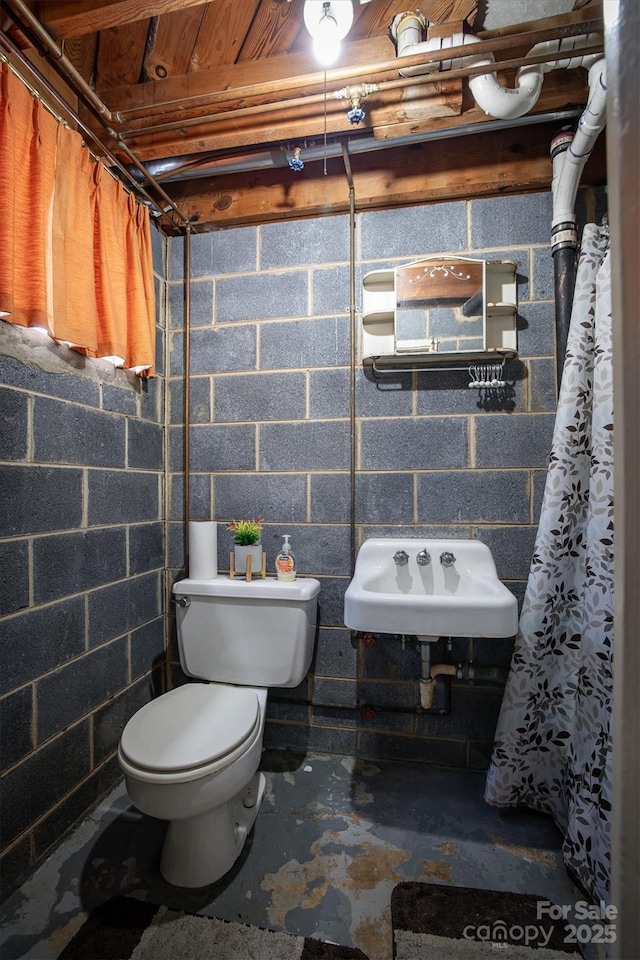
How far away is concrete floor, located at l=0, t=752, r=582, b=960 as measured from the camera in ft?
3.55

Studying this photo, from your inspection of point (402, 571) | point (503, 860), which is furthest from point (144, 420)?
point (503, 860)

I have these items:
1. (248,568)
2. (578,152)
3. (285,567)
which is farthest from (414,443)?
(578,152)

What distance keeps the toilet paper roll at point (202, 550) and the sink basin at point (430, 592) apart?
1.88ft

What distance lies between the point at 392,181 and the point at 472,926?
2.36 meters

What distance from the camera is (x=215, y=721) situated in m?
1.25

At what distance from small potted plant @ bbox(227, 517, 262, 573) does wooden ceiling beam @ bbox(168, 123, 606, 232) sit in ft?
4.20

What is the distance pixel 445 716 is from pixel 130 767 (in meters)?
1.13

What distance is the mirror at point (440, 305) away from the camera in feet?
5.09

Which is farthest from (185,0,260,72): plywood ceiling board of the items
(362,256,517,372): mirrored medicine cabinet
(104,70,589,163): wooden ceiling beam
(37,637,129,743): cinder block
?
(37,637,129,743): cinder block

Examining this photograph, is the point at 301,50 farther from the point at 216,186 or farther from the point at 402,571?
the point at 402,571

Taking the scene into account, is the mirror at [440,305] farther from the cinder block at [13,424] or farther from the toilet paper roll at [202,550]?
the cinder block at [13,424]

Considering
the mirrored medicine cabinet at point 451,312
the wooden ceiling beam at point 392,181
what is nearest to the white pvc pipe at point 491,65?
the wooden ceiling beam at point 392,181

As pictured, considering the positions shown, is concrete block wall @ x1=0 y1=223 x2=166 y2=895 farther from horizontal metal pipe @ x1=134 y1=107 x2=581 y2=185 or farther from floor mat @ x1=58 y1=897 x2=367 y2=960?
horizontal metal pipe @ x1=134 y1=107 x2=581 y2=185

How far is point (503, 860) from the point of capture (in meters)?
1.26
